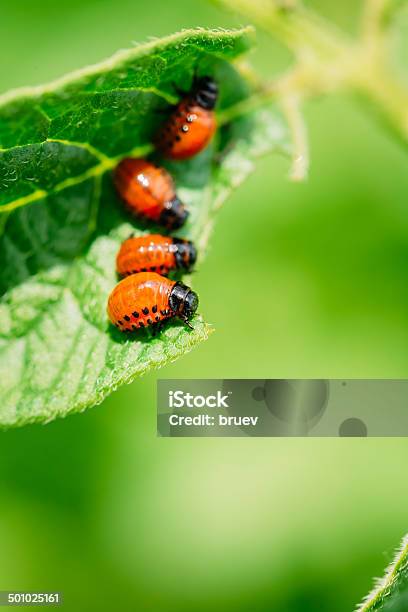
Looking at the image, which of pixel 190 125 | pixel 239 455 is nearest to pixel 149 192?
pixel 190 125

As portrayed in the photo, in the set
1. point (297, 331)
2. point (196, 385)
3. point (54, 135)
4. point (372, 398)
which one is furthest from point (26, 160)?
point (297, 331)

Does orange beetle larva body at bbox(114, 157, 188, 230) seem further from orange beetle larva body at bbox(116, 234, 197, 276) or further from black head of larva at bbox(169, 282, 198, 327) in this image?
black head of larva at bbox(169, 282, 198, 327)

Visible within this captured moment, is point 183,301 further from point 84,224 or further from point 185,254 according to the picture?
point 84,224

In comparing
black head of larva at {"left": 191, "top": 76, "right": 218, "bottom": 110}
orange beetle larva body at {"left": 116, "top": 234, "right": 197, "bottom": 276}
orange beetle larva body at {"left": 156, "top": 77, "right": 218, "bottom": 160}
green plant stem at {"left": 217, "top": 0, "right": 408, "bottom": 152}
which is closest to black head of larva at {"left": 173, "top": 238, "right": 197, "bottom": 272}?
orange beetle larva body at {"left": 116, "top": 234, "right": 197, "bottom": 276}

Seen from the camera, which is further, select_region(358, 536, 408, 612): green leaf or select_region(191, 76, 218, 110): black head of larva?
select_region(191, 76, 218, 110): black head of larva

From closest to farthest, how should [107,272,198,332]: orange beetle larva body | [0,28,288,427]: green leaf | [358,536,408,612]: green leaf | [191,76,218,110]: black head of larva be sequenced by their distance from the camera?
[0,28,288,427]: green leaf, [358,536,408,612]: green leaf, [107,272,198,332]: orange beetle larva body, [191,76,218,110]: black head of larva

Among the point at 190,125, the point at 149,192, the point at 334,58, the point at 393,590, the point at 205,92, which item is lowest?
the point at 393,590
